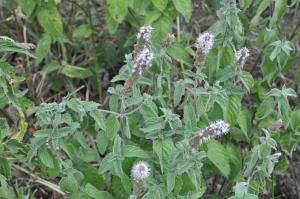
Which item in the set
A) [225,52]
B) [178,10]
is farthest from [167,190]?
[178,10]

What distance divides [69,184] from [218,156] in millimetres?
521

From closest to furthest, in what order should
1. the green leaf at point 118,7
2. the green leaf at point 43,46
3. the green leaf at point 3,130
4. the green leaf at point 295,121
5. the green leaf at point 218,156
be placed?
the green leaf at point 3,130 < the green leaf at point 218,156 < the green leaf at point 295,121 < the green leaf at point 118,7 < the green leaf at point 43,46

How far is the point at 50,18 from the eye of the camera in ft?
9.19

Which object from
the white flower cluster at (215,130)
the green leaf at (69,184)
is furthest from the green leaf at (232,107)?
the green leaf at (69,184)

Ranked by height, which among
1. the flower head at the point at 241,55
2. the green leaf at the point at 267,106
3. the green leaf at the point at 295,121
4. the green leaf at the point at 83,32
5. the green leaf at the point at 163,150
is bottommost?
the green leaf at the point at 295,121

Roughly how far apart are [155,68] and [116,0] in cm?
43

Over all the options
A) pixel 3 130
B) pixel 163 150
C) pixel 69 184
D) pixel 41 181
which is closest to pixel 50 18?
pixel 41 181

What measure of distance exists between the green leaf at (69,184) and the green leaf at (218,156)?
46cm

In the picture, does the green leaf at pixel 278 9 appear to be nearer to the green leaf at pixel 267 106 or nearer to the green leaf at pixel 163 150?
the green leaf at pixel 267 106

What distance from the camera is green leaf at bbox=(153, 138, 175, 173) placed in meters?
1.98

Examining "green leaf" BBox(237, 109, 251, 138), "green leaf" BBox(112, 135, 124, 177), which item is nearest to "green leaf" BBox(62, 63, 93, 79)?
"green leaf" BBox(237, 109, 251, 138)

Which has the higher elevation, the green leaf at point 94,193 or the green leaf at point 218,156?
the green leaf at point 218,156

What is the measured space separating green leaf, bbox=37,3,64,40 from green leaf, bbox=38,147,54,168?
2.90ft

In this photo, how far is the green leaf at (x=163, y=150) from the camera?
1979mm
